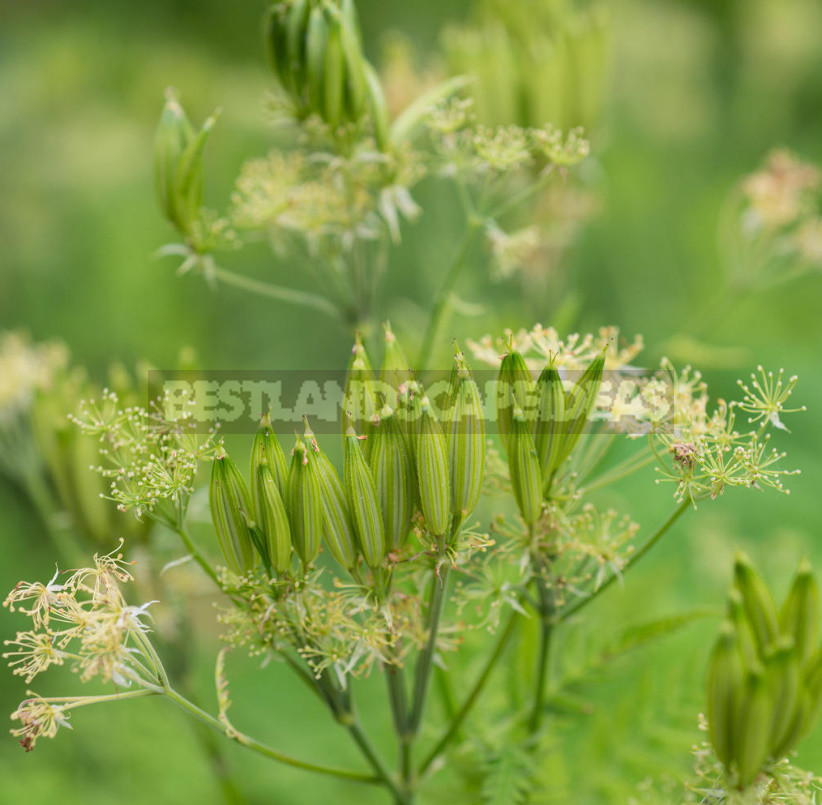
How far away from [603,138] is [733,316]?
95 centimetres

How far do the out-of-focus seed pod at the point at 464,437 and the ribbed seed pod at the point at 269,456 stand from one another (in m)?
0.10

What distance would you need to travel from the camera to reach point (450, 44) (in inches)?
34.4

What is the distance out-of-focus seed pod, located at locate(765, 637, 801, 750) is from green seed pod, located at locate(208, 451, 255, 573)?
0.93ft

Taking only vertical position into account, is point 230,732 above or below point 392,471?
below

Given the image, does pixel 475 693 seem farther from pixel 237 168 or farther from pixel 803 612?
pixel 237 168

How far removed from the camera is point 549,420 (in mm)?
503

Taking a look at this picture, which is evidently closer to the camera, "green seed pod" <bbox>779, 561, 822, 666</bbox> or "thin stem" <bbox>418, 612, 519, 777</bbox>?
"green seed pod" <bbox>779, 561, 822, 666</bbox>

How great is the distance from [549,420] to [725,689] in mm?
173

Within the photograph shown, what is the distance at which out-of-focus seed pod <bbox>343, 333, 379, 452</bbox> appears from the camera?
503 mm

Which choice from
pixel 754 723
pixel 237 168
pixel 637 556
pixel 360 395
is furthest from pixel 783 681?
pixel 237 168

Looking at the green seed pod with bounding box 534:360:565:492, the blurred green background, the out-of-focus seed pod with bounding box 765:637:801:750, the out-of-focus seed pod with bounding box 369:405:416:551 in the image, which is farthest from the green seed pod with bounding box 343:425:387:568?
the blurred green background

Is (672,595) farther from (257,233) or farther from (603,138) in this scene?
(257,233)

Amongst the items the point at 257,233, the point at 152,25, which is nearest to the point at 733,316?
the point at 257,233

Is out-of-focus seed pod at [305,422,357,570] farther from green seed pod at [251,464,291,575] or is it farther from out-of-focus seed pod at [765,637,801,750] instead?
out-of-focus seed pod at [765,637,801,750]
